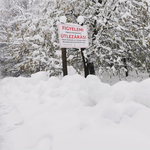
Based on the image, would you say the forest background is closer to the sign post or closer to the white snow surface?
the sign post

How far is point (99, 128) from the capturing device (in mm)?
1968

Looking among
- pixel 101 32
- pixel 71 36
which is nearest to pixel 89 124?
pixel 71 36

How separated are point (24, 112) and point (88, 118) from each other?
1.69 meters

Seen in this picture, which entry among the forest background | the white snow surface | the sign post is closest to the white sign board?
the sign post

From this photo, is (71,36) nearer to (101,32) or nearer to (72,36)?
(72,36)

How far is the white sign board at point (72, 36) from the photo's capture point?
15.4 feet

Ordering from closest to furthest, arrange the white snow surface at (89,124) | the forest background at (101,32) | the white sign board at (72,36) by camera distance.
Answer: the white snow surface at (89,124) → the white sign board at (72,36) → the forest background at (101,32)

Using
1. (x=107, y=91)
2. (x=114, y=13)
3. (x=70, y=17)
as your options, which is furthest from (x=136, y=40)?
(x=107, y=91)

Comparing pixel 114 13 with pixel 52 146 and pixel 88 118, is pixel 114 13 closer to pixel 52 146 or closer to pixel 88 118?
pixel 88 118

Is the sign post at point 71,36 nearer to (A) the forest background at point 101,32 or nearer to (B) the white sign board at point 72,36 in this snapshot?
(B) the white sign board at point 72,36

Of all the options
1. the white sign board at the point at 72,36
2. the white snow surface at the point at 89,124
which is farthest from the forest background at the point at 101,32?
the white snow surface at the point at 89,124

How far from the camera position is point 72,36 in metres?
4.88

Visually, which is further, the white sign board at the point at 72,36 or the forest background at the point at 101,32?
the forest background at the point at 101,32

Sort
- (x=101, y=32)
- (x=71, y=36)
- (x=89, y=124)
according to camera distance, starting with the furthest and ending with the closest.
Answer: (x=101, y=32) → (x=71, y=36) → (x=89, y=124)
